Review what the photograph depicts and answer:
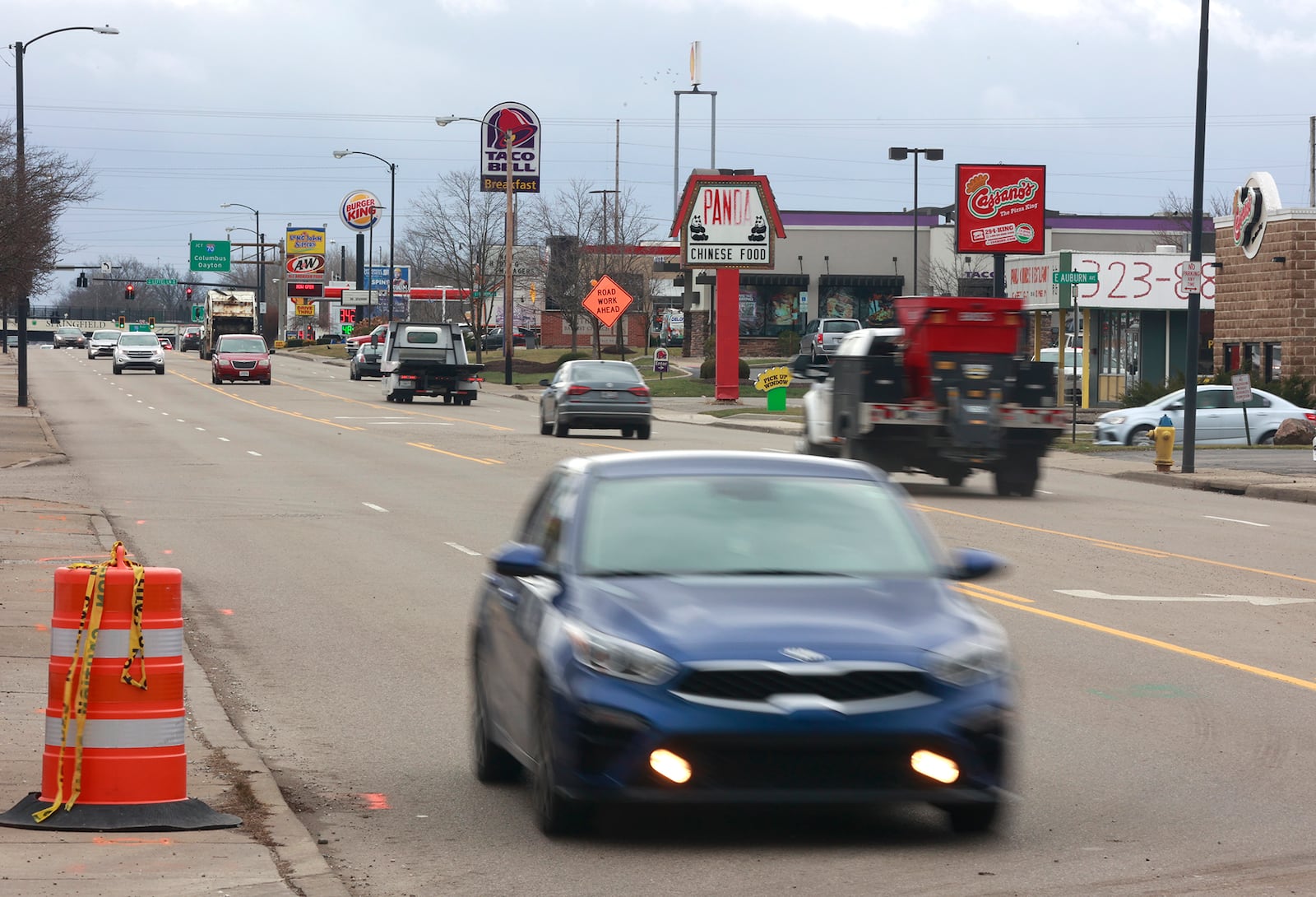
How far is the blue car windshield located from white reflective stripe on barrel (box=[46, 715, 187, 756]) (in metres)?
1.67

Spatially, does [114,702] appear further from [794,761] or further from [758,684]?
[794,761]

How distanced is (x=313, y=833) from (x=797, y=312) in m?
84.2

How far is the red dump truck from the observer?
24000 mm

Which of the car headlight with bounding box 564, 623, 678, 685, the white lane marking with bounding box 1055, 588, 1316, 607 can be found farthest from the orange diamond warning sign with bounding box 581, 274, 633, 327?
the car headlight with bounding box 564, 623, 678, 685

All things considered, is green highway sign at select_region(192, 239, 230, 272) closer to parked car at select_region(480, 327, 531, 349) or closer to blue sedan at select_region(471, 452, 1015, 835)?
parked car at select_region(480, 327, 531, 349)

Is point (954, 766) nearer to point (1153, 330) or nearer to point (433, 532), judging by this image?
point (433, 532)

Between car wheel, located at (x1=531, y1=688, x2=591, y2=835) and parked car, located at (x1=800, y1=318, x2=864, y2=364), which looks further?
parked car, located at (x1=800, y1=318, x2=864, y2=364)

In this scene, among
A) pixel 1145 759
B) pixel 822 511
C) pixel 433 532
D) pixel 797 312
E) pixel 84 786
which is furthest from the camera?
pixel 797 312

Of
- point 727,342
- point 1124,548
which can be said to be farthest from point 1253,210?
point 1124,548

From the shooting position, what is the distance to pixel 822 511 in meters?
7.44

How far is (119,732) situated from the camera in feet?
21.9

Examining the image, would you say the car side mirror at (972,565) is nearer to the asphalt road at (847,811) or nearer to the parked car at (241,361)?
the asphalt road at (847,811)

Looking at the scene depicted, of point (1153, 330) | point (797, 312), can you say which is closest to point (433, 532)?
point (1153, 330)

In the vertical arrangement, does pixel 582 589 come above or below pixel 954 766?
above
